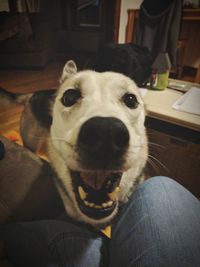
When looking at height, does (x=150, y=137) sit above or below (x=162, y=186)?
below

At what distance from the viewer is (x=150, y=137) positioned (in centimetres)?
138

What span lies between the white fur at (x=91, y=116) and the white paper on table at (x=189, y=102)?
15.9 inches

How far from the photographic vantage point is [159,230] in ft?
2.14

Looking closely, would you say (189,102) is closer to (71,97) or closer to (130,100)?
(130,100)

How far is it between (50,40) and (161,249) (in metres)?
4.15

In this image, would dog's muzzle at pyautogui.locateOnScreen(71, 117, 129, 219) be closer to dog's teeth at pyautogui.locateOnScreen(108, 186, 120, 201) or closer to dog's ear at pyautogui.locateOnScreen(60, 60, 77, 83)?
dog's teeth at pyautogui.locateOnScreen(108, 186, 120, 201)

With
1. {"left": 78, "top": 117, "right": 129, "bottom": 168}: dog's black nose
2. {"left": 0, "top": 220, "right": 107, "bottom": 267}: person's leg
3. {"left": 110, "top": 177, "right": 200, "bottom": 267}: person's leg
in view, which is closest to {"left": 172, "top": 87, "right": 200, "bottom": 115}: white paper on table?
{"left": 110, "top": 177, "right": 200, "bottom": 267}: person's leg

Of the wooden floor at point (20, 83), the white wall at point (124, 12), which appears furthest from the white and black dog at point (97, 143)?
the white wall at point (124, 12)

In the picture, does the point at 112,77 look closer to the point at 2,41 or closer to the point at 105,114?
the point at 105,114

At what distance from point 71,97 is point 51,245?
52 centimetres

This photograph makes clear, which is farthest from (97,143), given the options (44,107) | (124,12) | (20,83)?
(20,83)

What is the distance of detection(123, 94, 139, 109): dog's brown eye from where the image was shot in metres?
0.82

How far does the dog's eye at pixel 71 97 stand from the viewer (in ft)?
2.62

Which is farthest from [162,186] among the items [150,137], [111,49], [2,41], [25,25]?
[25,25]
